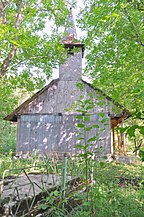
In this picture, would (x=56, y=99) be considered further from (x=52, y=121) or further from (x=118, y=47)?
(x=118, y=47)

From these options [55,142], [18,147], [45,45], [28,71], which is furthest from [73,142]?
[45,45]

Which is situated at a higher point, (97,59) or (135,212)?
(97,59)

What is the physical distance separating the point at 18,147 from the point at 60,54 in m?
6.34

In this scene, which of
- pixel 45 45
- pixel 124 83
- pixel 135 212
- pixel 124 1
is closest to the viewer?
pixel 135 212

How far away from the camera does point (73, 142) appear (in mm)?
13266

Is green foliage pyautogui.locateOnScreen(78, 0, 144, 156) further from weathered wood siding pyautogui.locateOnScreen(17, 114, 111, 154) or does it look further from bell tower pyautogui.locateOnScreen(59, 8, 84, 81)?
bell tower pyautogui.locateOnScreen(59, 8, 84, 81)

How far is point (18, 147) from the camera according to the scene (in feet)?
43.3

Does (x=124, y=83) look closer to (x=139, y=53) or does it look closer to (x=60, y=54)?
(x=139, y=53)

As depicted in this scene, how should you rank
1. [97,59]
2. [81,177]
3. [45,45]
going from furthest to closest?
[45,45]
[97,59]
[81,177]

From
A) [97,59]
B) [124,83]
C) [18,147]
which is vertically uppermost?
[97,59]

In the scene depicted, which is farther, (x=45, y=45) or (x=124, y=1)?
(x=45, y=45)

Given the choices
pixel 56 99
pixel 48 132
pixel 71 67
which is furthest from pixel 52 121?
pixel 71 67

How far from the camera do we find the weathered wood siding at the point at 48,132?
43.2 ft

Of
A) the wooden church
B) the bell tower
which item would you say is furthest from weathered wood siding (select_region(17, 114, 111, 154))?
the bell tower
